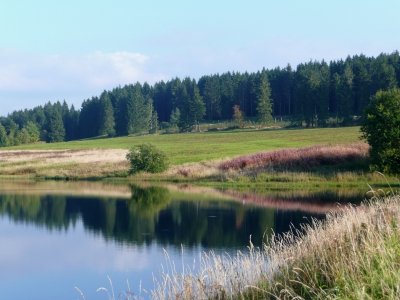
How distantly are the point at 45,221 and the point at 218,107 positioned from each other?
319ft

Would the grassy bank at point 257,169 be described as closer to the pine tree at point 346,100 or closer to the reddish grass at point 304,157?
the reddish grass at point 304,157

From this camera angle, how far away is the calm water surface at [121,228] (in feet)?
48.7

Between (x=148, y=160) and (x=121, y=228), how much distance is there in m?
20.5

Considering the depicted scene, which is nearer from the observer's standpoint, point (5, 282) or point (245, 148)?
point (5, 282)

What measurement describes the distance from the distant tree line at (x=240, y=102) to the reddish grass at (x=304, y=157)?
39.0 metres

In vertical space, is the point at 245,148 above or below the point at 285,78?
below

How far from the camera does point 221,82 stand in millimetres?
137125

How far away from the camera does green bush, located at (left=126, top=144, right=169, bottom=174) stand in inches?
1678

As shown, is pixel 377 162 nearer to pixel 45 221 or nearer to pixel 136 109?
pixel 45 221

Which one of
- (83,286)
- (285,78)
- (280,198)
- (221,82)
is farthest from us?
(221,82)

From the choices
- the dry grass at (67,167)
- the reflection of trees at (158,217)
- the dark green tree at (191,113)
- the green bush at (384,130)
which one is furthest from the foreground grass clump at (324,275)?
the dark green tree at (191,113)

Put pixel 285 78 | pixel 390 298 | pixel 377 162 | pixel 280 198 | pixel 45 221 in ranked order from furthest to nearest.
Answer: pixel 285 78 < pixel 377 162 < pixel 280 198 < pixel 45 221 < pixel 390 298

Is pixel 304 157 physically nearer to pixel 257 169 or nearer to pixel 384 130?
pixel 257 169

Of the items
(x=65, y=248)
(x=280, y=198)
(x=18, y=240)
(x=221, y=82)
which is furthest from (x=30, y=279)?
(x=221, y=82)
